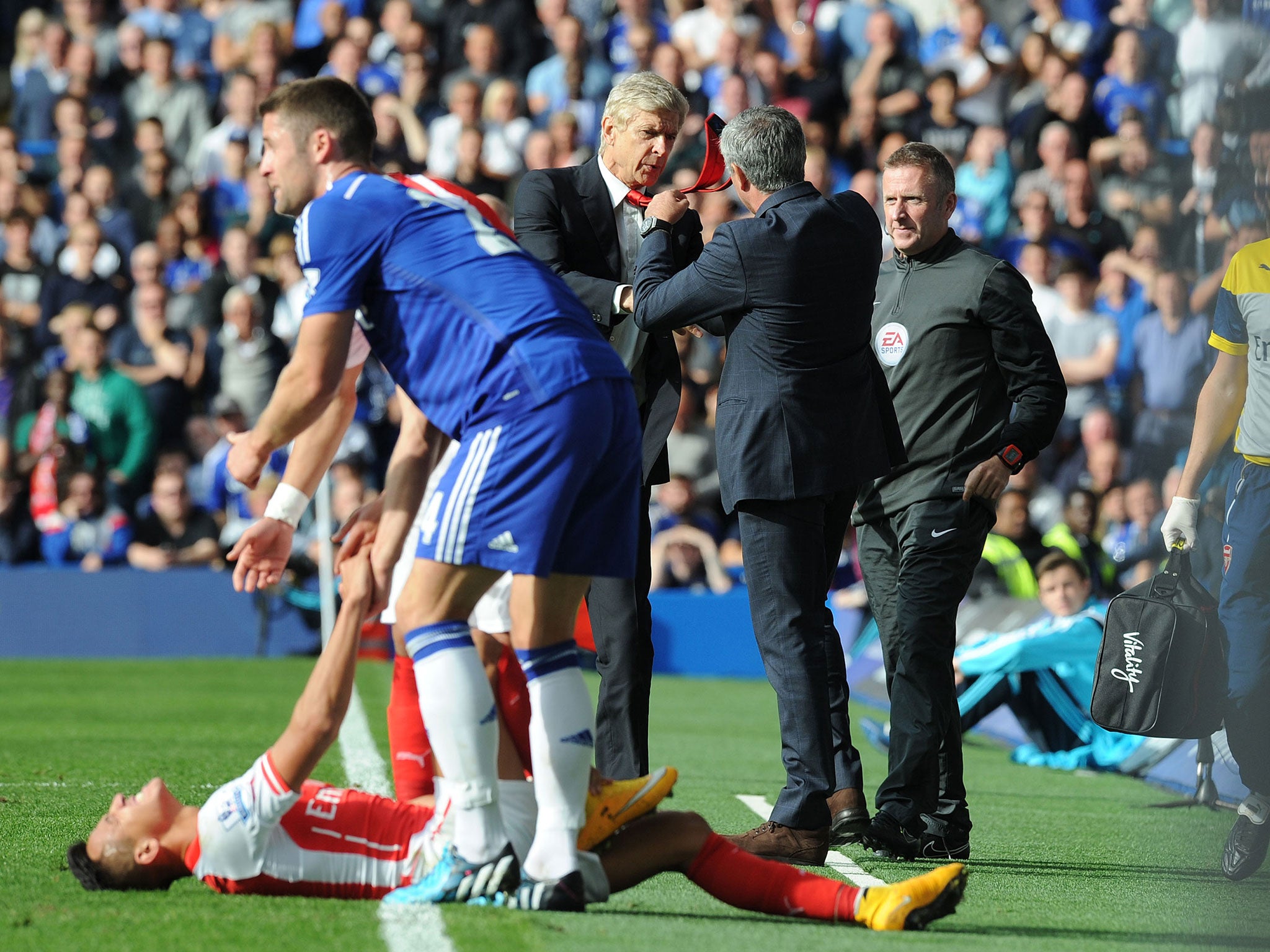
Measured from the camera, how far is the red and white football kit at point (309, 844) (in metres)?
4.00

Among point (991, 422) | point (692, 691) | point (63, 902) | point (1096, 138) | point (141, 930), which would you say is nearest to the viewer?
point (141, 930)

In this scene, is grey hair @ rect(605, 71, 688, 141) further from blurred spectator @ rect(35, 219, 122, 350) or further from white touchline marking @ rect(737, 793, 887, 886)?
blurred spectator @ rect(35, 219, 122, 350)

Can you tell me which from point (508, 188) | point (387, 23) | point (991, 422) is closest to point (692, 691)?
point (508, 188)

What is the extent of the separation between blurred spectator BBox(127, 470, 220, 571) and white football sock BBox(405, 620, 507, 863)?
36.1 ft

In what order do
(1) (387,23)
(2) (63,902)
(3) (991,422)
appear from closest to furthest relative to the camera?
(2) (63,902) < (3) (991,422) < (1) (387,23)

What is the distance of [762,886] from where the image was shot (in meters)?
3.98

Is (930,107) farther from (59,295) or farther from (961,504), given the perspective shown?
(961,504)

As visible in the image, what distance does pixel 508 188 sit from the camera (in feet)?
52.2

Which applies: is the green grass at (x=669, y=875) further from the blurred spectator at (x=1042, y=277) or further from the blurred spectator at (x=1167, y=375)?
the blurred spectator at (x=1042, y=277)

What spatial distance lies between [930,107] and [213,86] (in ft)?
24.8

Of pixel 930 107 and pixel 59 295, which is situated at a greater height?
pixel 930 107

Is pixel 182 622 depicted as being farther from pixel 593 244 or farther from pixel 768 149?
pixel 768 149

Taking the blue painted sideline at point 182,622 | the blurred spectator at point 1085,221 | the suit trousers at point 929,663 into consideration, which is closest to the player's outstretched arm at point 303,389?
the suit trousers at point 929,663

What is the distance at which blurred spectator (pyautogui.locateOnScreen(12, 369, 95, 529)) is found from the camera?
574 inches
